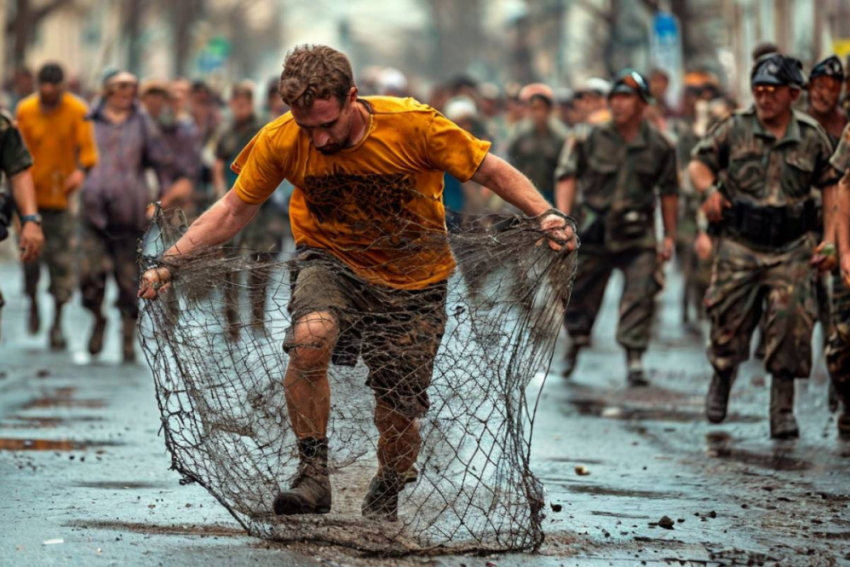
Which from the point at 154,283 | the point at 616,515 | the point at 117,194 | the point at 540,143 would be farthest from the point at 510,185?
the point at 540,143

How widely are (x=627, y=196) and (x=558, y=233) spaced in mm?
5439

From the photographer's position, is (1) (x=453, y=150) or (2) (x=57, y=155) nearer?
(1) (x=453, y=150)

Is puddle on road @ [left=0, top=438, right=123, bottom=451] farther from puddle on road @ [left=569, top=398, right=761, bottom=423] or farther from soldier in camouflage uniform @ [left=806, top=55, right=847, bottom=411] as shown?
soldier in camouflage uniform @ [left=806, top=55, right=847, bottom=411]

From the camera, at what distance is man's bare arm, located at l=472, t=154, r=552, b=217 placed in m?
6.13

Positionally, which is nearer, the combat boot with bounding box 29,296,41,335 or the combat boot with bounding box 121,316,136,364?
the combat boot with bounding box 121,316,136,364

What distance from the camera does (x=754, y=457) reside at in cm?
826

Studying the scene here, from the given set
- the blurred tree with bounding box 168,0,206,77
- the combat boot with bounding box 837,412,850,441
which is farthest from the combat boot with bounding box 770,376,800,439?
the blurred tree with bounding box 168,0,206,77

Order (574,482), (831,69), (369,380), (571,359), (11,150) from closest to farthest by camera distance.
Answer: (369,380) < (574,482) < (11,150) < (831,69) < (571,359)

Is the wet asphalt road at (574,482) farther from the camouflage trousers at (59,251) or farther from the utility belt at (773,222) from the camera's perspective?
the camouflage trousers at (59,251)

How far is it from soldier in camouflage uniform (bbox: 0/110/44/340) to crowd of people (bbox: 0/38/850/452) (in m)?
0.01

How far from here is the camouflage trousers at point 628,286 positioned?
1141cm

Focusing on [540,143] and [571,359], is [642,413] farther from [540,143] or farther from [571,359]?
[540,143]

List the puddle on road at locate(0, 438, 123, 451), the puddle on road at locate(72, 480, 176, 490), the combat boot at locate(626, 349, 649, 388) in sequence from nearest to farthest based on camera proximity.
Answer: the puddle on road at locate(72, 480, 176, 490)
the puddle on road at locate(0, 438, 123, 451)
the combat boot at locate(626, 349, 649, 388)

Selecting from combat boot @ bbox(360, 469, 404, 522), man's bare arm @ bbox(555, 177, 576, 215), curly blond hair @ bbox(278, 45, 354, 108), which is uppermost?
curly blond hair @ bbox(278, 45, 354, 108)
